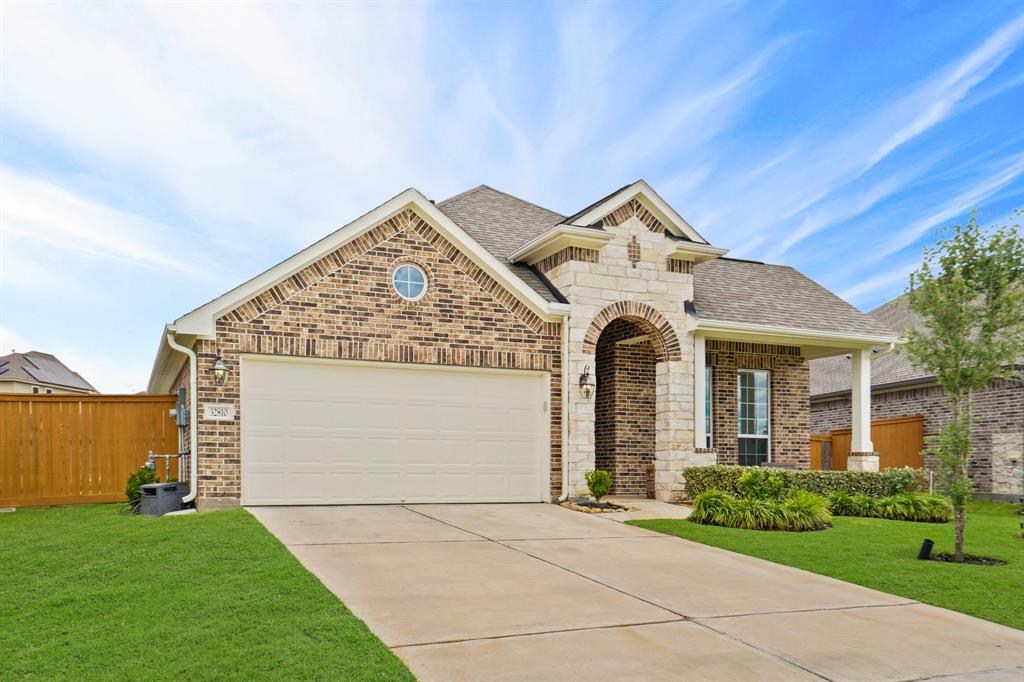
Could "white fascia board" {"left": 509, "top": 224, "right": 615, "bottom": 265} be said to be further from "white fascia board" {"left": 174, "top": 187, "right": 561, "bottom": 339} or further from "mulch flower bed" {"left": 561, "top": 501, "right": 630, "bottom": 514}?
"mulch flower bed" {"left": 561, "top": 501, "right": 630, "bottom": 514}

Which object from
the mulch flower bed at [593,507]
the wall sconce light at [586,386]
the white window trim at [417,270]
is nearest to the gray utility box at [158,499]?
the white window trim at [417,270]

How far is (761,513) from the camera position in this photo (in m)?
12.1

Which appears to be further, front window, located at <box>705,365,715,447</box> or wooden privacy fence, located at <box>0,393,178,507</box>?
front window, located at <box>705,365,715,447</box>

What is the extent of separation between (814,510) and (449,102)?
9.93 m

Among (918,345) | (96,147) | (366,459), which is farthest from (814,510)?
(96,147)

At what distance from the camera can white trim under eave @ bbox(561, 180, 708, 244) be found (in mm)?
14867

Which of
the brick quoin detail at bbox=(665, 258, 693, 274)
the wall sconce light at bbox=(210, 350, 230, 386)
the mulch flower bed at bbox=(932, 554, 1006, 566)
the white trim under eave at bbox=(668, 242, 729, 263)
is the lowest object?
the mulch flower bed at bbox=(932, 554, 1006, 566)

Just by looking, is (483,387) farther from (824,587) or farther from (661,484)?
(824,587)

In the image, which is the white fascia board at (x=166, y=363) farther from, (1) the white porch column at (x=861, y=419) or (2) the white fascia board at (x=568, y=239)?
(1) the white porch column at (x=861, y=419)

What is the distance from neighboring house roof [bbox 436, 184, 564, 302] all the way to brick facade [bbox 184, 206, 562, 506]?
5.79 feet

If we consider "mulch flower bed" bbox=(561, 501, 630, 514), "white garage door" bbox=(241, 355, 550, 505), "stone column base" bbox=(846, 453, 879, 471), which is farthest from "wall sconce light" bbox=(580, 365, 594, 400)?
"stone column base" bbox=(846, 453, 879, 471)

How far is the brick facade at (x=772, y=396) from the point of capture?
1731 centimetres

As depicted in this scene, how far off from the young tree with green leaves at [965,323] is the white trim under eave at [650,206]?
5.95 meters

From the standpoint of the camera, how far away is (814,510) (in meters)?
12.2
